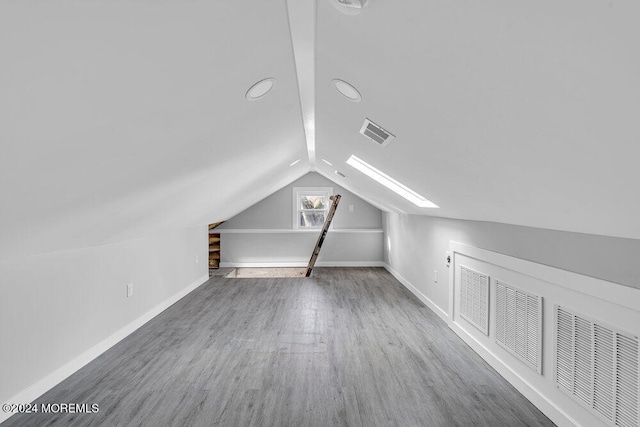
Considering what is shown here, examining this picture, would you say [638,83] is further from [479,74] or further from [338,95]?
[338,95]

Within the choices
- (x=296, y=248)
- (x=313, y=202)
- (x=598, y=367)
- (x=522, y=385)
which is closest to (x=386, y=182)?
(x=522, y=385)

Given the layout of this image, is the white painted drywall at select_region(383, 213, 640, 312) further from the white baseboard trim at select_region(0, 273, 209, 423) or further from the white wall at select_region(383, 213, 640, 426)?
the white baseboard trim at select_region(0, 273, 209, 423)

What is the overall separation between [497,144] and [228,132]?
158 cm

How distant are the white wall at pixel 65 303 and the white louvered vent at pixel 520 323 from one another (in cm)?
336

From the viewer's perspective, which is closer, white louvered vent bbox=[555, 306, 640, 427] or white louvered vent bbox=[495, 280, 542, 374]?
white louvered vent bbox=[555, 306, 640, 427]

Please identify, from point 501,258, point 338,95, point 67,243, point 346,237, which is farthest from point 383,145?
point 346,237

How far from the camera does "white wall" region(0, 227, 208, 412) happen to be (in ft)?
6.77

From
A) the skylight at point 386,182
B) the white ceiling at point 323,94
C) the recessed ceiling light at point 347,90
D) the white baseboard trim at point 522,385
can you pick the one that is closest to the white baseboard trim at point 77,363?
the white ceiling at point 323,94

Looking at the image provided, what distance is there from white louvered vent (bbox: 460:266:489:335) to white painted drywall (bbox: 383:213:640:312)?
31 cm

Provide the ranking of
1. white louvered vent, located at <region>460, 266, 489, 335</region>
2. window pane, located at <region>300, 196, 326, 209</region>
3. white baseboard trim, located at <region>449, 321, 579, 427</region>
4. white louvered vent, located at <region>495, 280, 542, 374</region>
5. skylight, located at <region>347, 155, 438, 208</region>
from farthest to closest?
1. window pane, located at <region>300, 196, 326, 209</region>
2. skylight, located at <region>347, 155, 438, 208</region>
3. white louvered vent, located at <region>460, 266, 489, 335</region>
4. white louvered vent, located at <region>495, 280, 542, 374</region>
5. white baseboard trim, located at <region>449, 321, 579, 427</region>

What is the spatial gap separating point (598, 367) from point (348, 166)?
3118 mm

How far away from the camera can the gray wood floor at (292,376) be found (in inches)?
80.8

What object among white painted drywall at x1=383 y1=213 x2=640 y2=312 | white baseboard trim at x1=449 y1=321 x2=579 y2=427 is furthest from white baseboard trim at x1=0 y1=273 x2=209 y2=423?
white painted drywall at x1=383 y1=213 x2=640 y2=312

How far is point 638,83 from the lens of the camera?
75cm
